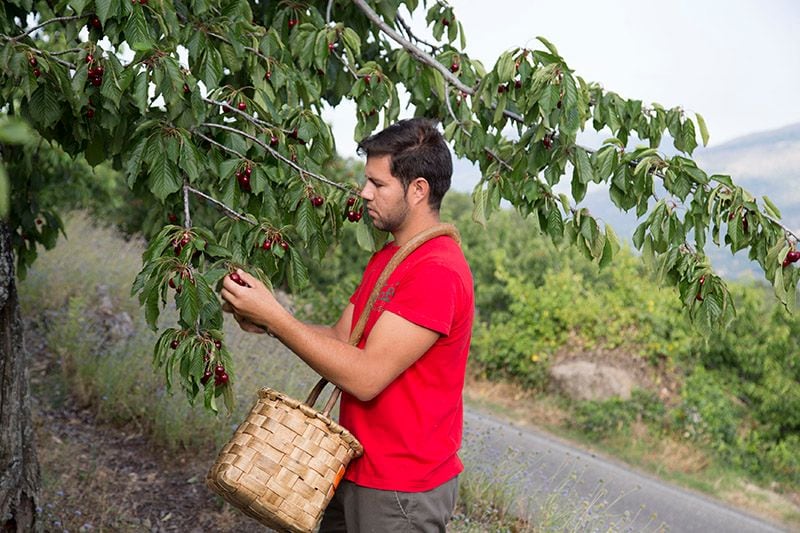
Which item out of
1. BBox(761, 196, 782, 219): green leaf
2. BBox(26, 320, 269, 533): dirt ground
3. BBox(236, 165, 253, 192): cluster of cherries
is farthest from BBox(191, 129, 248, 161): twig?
BBox(26, 320, 269, 533): dirt ground

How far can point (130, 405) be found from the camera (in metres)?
6.50

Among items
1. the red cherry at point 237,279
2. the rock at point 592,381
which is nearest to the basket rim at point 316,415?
the red cherry at point 237,279

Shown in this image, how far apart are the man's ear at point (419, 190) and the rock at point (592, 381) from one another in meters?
8.42

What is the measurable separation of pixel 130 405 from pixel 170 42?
4150mm

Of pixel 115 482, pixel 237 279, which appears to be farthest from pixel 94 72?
pixel 115 482

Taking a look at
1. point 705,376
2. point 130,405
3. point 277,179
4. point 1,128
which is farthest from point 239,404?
point 705,376

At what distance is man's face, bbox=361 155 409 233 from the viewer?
8.21 feet

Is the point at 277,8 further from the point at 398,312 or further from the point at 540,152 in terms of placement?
the point at 398,312

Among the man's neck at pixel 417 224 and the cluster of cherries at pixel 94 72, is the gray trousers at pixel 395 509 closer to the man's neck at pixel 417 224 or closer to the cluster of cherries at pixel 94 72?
the man's neck at pixel 417 224

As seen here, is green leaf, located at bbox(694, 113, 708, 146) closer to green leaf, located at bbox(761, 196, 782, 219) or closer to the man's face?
green leaf, located at bbox(761, 196, 782, 219)

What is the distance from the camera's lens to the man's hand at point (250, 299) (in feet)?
7.57

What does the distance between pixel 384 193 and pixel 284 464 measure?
825 mm

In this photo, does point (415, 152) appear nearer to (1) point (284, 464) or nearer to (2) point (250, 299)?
(2) point (250, 299)

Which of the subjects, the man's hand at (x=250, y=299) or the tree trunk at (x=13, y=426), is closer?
the man's hand at (x=250, y=299)
